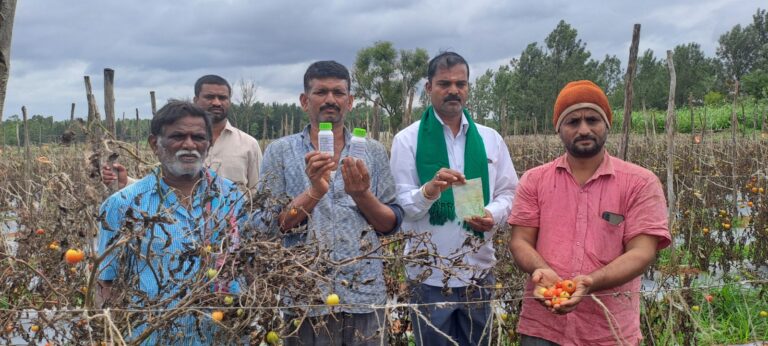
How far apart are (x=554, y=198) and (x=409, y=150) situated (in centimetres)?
77

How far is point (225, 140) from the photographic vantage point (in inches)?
142

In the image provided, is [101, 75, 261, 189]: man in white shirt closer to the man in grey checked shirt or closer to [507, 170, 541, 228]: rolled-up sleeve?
the man in grey checked shirt

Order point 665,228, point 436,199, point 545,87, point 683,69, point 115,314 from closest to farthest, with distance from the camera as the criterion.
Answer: point 115,314, point 665,228, point 436,199, point 545,87, point 683,69

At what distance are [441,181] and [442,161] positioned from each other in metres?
0.29

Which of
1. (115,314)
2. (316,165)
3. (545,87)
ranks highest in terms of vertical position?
(545,87)

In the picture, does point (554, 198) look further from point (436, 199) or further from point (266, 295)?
point (266, 295)

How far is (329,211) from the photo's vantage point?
2.40 meters

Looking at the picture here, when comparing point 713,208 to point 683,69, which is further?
point 683,69

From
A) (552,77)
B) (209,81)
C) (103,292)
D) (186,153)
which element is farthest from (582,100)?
(552,77)

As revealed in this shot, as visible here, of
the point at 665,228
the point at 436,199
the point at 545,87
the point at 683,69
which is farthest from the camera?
the point at 683,69

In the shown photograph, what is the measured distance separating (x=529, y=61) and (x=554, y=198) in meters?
39.0

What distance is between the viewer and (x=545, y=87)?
107 ft

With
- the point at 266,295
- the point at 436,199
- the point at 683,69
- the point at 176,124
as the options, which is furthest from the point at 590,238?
the point at 683,69

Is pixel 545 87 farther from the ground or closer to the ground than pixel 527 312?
farther from the ground
